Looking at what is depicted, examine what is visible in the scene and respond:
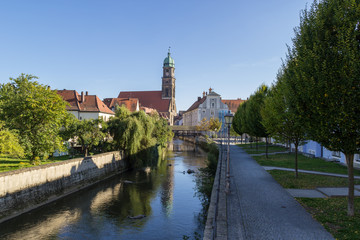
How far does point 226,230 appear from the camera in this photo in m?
8.39

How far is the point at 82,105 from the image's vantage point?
188 ft

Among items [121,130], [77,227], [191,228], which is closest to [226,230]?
[191,228]

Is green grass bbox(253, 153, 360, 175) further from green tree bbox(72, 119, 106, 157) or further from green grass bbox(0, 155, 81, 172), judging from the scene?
green grass bbox(0, 155, 81, 172)

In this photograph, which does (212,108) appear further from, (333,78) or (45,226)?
(333,78)

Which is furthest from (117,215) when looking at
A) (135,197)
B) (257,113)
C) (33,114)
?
(257,113)

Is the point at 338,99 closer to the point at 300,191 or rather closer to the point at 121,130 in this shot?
the point at 300,191

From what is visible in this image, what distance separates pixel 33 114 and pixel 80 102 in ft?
130

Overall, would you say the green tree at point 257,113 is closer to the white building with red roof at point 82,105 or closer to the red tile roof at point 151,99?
the white building with red roof at point 82,105

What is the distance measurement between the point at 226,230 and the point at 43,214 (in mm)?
11566

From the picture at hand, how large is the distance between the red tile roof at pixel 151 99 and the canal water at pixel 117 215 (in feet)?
361

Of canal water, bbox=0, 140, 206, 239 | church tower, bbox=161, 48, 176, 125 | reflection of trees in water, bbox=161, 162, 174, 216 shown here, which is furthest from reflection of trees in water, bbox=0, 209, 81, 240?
church tower, bbox=161, 48, 176, 125

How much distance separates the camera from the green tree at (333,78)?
845 centimetres

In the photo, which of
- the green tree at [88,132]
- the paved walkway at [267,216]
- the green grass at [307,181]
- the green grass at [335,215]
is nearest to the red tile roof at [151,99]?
the green tree at [88,132]

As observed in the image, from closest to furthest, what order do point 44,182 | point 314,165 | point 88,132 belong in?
1. point 44,182
2. point 314,165
3. point 88,132
